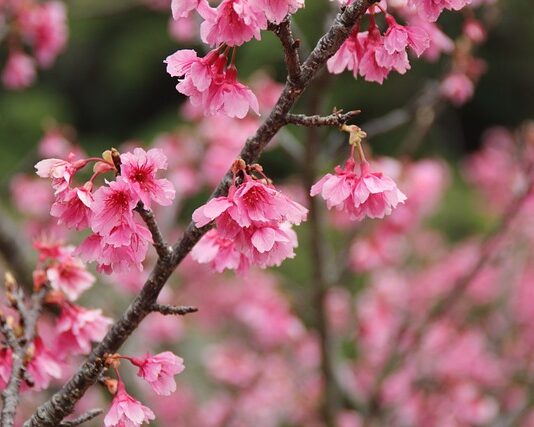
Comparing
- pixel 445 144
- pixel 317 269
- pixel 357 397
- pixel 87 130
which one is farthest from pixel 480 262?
pixel 87 130

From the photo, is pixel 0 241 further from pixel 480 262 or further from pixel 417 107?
pixel 480 262

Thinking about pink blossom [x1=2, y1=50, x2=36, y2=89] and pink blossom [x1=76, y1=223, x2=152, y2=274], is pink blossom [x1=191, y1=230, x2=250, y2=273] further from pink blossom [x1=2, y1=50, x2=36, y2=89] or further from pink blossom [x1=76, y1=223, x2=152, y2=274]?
pink blossom [x1=2, y1=50, x2=36, y2=89]

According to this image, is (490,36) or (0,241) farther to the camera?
(490,36)

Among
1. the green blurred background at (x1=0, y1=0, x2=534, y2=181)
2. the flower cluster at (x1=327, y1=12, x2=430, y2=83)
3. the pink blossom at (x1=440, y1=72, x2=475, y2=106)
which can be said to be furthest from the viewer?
the green blurred background at (x1=0, y1=0, x2=534, y2=181)

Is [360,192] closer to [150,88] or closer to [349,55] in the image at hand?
[349,55]

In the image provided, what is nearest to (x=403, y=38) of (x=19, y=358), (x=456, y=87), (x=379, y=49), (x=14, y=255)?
(x=379, y=49)

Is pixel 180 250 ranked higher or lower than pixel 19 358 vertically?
higher

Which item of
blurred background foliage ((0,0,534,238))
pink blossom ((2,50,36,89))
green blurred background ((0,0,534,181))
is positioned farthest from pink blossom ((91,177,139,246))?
green blurred background ((0,0,534,181))
